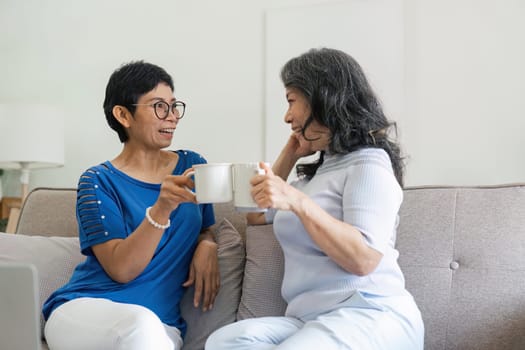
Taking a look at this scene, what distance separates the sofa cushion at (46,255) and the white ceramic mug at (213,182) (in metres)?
0.76

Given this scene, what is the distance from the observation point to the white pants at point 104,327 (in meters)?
1.30

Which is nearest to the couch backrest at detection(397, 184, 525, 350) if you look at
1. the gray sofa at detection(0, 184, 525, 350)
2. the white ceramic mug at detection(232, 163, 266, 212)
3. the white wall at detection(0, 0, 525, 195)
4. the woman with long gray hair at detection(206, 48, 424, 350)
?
the gray sofa at detection(0, 184, 525, 350)

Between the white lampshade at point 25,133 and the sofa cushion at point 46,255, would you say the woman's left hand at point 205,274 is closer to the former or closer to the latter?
the sofa cushion at point 46,255

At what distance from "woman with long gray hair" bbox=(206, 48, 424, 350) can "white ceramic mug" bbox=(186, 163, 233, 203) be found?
7cm

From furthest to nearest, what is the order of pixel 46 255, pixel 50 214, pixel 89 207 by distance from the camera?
pixel 50 214, pixel 46 255, pixel 89 207

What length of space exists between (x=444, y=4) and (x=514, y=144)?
639 millimetres

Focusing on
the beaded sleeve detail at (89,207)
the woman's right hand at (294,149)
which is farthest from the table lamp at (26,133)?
the woman's right hand at (294,149)

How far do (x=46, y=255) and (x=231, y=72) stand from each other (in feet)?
4.69

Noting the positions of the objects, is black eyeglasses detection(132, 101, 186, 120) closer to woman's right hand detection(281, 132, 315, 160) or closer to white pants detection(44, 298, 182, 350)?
woman's right hand detection(281, 132, 315, 160)

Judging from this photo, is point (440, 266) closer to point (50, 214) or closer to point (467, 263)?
point (467, 263)

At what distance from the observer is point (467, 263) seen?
1.61m

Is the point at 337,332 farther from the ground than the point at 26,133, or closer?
closer

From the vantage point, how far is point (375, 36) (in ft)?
8.66

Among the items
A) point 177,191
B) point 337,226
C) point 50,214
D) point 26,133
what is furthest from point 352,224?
point 26,133
